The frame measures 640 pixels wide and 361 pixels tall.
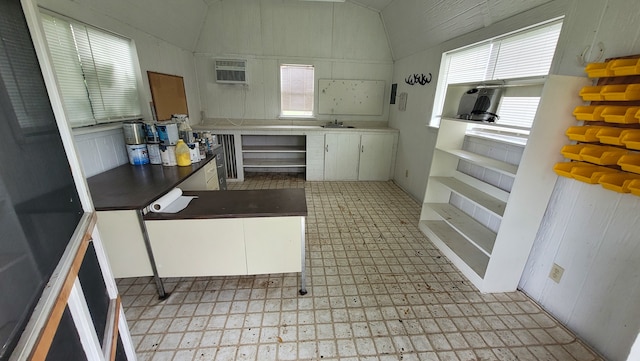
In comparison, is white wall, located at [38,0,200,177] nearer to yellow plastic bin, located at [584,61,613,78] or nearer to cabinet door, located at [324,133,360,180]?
cabinet door, located at [324,133,360,180]

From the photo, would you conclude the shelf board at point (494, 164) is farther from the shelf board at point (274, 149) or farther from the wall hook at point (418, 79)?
the shelf board at point (274, 149)

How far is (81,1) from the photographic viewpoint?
2014 mm

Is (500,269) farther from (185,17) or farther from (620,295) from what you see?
(185,17)

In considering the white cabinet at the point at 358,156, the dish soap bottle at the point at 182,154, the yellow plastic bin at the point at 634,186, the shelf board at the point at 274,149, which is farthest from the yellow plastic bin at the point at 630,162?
the shelf board at the point at 274,149

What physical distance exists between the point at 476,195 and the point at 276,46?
404 cm

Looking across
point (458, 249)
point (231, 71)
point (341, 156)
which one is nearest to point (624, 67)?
point (458, 249)

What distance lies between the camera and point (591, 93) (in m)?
1.49

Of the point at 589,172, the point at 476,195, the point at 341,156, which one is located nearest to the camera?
the point at 589,172

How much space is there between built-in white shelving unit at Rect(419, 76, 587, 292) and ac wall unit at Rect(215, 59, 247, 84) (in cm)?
348

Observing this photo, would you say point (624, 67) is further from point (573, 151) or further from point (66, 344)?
point (66, 344)

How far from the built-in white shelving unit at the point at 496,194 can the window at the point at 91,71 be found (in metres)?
3.15

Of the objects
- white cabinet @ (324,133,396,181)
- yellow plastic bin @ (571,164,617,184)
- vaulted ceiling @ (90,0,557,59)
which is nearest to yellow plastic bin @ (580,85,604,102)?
yellow plastic bin @ (571,164,617,184)

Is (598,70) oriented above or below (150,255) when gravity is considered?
above

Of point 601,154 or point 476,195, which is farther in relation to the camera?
point 476,195
